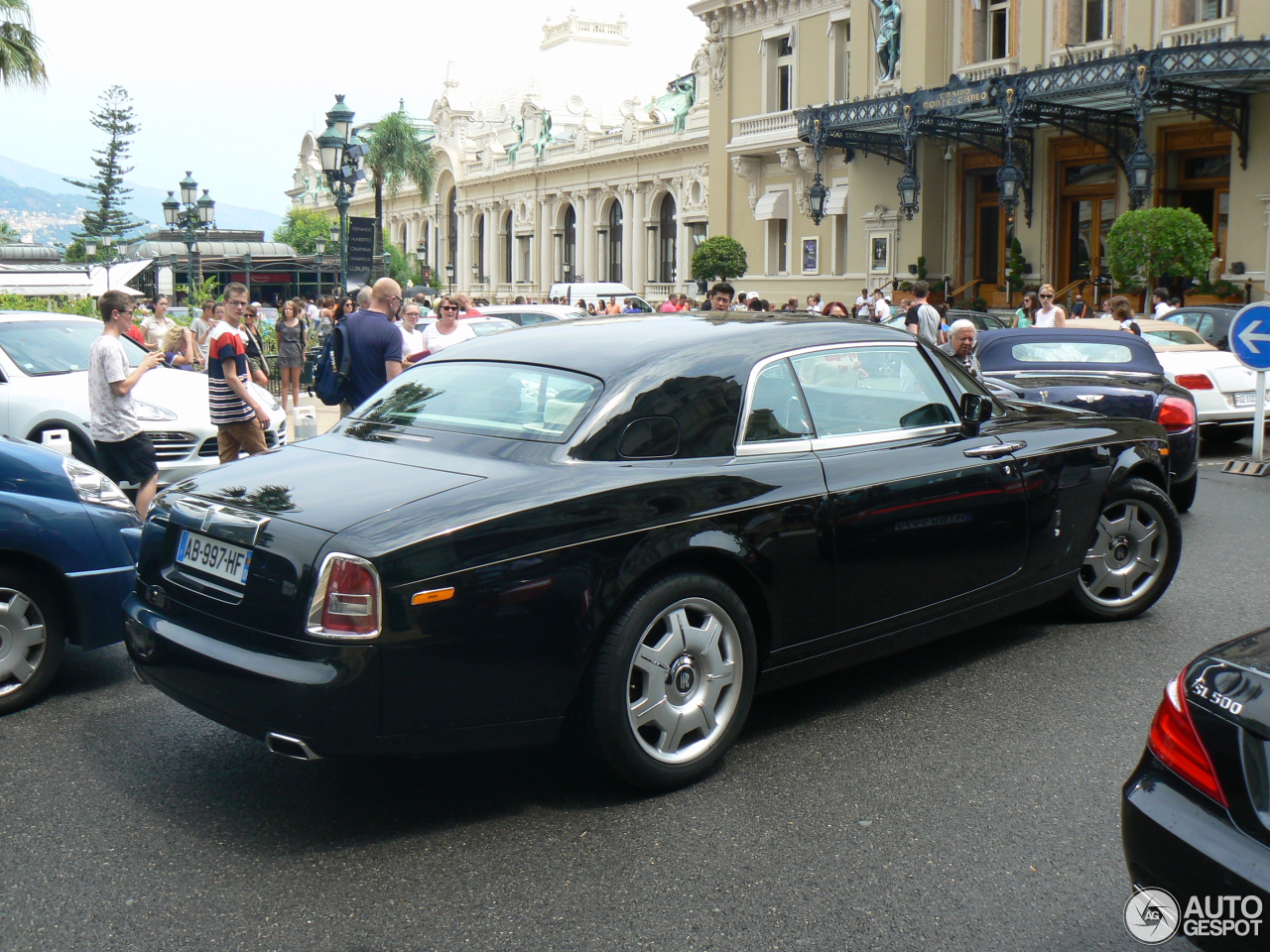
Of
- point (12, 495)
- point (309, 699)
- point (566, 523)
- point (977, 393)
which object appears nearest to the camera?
point (309, 699)

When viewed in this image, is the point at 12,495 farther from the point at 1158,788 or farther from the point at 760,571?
the point at 1158,788

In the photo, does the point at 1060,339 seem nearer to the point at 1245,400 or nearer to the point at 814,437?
the point at 1245,400

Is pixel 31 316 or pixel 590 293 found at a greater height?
pixel 590 293

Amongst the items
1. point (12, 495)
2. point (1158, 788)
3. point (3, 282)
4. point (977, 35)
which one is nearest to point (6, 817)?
point (12, 495)

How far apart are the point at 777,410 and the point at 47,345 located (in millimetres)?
8580

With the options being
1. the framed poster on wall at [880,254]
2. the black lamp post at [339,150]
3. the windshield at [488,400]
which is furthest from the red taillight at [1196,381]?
the framed poster on wall at [880,254]

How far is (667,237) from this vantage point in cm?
6094

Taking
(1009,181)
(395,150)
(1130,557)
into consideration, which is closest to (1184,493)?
(1130,557)

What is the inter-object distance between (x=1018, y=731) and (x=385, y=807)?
239 cm

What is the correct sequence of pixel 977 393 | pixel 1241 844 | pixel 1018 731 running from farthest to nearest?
1. pixel 977 393
2. pixel 1018 731
3. pixel 1241 844

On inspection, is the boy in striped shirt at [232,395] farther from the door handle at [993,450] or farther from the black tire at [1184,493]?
the black tire at [1184,493]

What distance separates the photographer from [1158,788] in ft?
9.09

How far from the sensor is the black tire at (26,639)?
514 centimetres

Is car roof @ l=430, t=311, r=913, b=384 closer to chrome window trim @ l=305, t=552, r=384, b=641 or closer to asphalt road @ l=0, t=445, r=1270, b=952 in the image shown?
chrome window trim @ l=305, t=552, r=384, b=641
